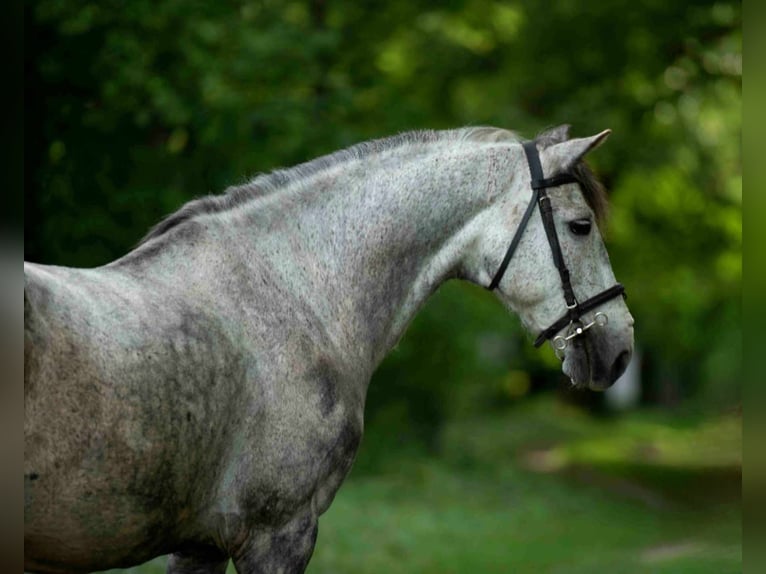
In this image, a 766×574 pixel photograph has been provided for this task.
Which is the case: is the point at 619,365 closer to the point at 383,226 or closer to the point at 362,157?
the point at 383,226

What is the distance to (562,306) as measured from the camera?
12.9ft

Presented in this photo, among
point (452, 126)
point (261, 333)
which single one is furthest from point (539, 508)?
point (261, 333)

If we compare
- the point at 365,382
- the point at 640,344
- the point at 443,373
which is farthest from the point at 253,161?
the point at 640,344

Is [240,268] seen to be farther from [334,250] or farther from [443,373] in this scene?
[443,373]

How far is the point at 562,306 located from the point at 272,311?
1084 mm

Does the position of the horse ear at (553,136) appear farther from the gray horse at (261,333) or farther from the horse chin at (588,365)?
the horse chin at (588,365)

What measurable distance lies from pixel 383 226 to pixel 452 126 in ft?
34.7

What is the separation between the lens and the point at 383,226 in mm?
4016

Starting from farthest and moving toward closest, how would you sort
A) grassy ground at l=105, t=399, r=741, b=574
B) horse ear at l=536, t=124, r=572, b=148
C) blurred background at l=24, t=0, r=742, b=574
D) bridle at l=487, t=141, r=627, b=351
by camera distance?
grassy ground at l=105, t=399, r=741, b=574 < blurred background at l=24, t=0, r=742, b=574 < horse ear at l=536, t=124, r=572, b=148 < bridle at l=487, t=141, r=627, b=351

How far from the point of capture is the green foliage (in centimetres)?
891

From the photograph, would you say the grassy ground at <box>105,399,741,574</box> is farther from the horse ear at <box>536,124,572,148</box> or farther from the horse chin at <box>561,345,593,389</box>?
the horse ear at <box>536,124,572,148</box>

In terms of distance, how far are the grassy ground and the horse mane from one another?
414cm

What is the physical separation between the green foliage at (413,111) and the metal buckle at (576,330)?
15.4ft

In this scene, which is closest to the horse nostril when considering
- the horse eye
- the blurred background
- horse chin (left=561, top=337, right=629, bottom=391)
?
horse chin (left=561, top=337, right=629, bottom=391)
